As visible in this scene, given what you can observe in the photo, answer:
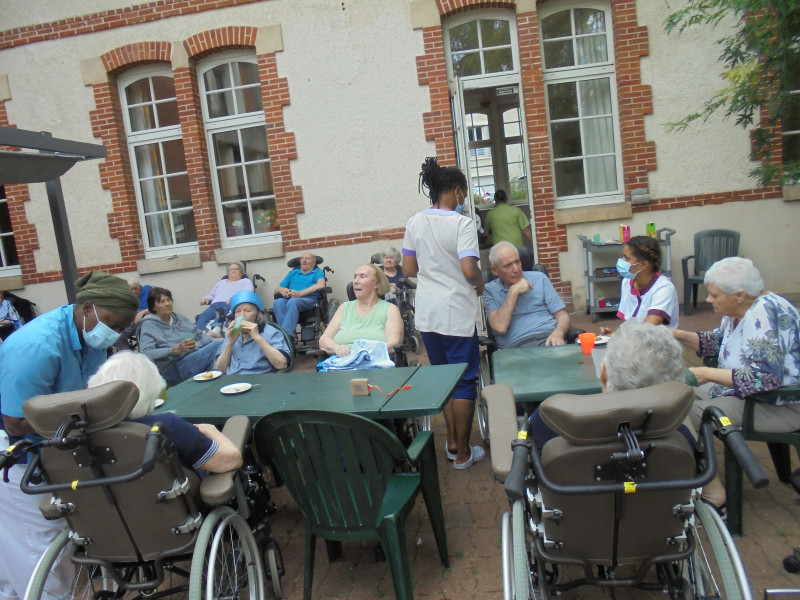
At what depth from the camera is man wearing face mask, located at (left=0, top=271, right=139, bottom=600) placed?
2543mm

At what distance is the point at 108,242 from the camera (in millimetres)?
8469

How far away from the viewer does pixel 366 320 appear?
170 inches

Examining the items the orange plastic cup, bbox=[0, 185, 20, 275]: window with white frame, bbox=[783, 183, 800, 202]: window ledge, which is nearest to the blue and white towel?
the orange plastic cup

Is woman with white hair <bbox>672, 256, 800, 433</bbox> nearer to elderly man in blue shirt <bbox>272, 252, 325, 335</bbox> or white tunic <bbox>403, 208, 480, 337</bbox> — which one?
white tunic <bbox>403, 208, 480, 337</bbox>

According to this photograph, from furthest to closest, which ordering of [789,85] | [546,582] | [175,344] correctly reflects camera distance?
[789,85]
[175,344]
[546,582]

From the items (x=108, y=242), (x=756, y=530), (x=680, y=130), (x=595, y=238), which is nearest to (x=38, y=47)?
(x=108, y=242)

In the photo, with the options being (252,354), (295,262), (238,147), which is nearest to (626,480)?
(252,354)

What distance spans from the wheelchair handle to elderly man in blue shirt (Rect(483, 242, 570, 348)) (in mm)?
2210

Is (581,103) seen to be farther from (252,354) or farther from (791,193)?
(252,354)

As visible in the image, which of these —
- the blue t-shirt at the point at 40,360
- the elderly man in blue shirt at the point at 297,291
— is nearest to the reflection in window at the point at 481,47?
the elderly man in blue shirt at the point at 297,291

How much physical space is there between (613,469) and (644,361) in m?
0.42

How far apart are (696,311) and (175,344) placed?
556 centimetres

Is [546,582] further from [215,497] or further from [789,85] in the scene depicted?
[789,85]

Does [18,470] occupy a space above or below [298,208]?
below
